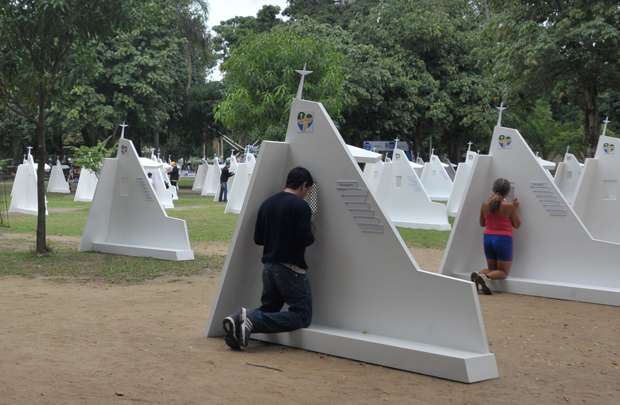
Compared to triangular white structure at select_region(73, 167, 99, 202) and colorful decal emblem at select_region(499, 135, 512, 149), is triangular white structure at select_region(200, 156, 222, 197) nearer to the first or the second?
triangular white structure at select_region(73, 167, 99, 202)

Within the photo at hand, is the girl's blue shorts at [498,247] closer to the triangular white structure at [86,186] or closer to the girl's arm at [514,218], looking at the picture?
the girl's arm at [514,218]

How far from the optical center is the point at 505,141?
420 inches

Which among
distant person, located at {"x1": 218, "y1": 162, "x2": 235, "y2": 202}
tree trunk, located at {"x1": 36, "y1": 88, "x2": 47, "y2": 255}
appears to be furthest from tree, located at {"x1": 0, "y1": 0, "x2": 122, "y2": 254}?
distant person, located at {"x1": 218, "y1": 162, "x2": 235, "y2": 202}

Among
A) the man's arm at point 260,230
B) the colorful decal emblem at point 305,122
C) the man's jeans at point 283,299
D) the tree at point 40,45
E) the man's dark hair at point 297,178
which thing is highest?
the tree at point 40,45

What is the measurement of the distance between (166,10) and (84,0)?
22.6 metres

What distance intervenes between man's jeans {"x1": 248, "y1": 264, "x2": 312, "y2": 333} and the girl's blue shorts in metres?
4.11

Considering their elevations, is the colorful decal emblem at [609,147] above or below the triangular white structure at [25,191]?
above

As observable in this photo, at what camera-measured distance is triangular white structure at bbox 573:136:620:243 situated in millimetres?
13305

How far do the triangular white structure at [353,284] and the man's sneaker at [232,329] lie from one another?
0.49 m

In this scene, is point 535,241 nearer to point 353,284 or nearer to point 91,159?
point 353,284

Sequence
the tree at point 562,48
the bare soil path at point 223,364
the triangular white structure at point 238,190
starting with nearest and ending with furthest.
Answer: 1. the bare soil path at point 223,364
2. the tree at point 562,48
3. the triangular white structure at point 238,190

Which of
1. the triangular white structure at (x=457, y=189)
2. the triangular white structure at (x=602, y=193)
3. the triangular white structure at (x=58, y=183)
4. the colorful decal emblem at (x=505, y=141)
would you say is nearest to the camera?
the colorful decal emblem at (x=505, y=141)

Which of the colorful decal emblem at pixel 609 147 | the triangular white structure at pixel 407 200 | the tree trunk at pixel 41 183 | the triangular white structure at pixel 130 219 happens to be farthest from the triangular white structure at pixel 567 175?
the tree trunk at pixel 41 183

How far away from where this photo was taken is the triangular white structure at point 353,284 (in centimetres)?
605
